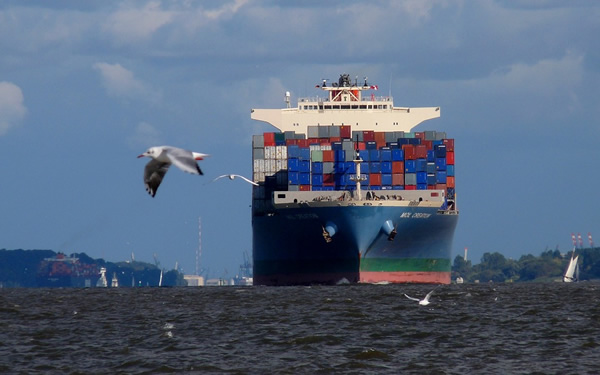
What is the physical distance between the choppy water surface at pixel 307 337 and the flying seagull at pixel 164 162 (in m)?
9.33

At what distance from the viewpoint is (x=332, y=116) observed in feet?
347

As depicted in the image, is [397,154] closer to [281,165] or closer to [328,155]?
[328,155]

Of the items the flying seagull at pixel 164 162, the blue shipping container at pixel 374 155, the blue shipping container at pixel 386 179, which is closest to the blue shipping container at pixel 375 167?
the blue shipping container at pixel 374 155

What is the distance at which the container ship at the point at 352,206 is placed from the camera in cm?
8612

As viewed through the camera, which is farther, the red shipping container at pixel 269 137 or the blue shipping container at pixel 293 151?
the red shipping container at pixel 269 137

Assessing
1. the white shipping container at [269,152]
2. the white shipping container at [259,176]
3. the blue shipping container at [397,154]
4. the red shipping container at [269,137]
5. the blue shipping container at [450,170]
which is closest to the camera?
the blue shipping container at [397,154]

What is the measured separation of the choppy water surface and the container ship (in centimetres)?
2463

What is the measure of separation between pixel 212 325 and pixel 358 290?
26.6 metres

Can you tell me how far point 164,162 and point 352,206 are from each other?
59.6 meters

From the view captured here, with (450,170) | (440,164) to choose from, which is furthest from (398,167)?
(450,170)

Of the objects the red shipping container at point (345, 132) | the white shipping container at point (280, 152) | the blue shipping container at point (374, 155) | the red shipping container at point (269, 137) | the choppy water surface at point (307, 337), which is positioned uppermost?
the red shipping container at point (345, 132)

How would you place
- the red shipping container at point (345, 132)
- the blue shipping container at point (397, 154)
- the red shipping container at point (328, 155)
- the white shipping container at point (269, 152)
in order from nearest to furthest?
the red shipping container at point (328, 155), the blue shipping container at point (397, 154), the white shipping container at point (269, 152), the red shipping container at point (345, 132)

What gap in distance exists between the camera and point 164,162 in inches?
1035

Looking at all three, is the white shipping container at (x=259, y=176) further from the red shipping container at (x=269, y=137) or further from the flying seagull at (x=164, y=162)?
the flying seagull at (x=164, y=162)
